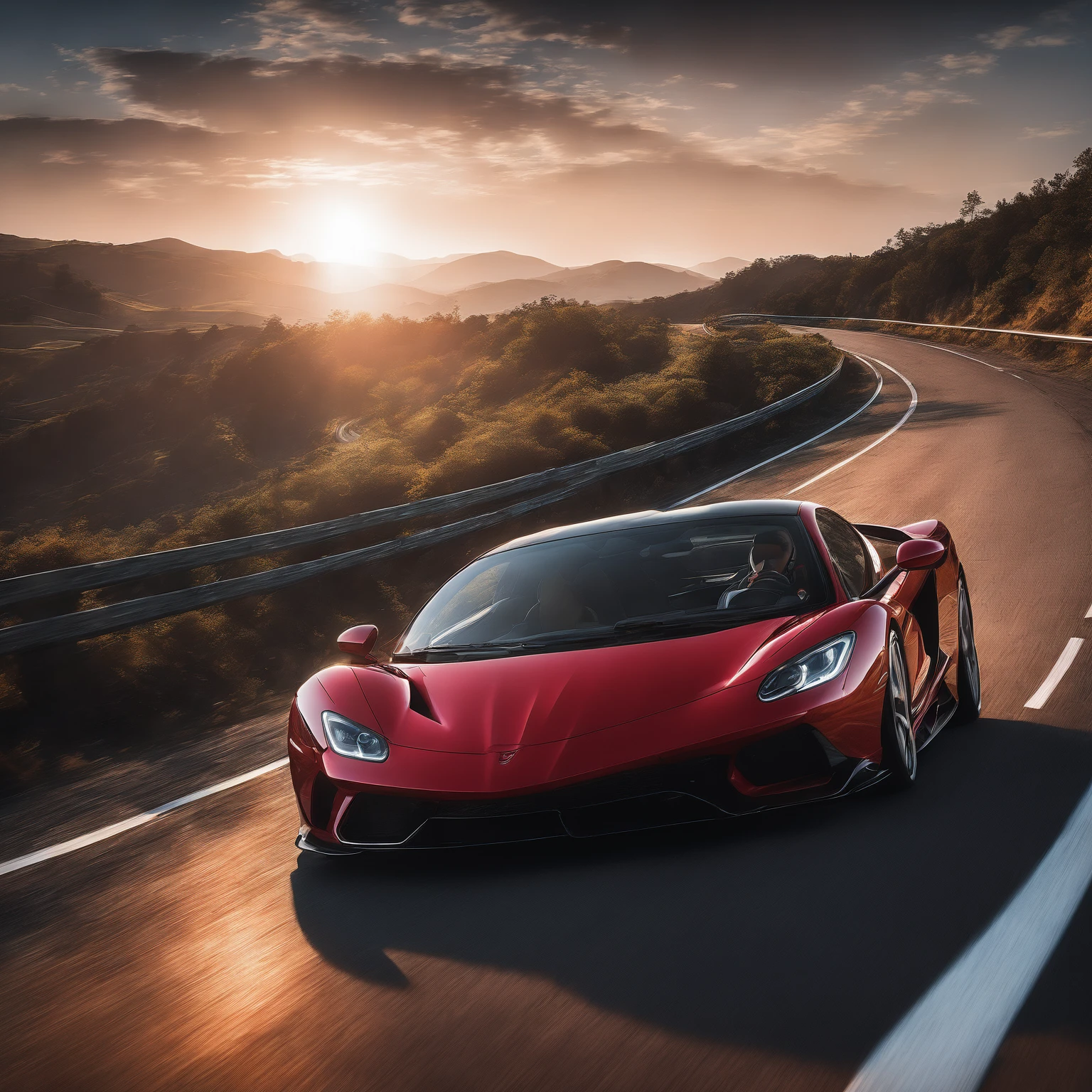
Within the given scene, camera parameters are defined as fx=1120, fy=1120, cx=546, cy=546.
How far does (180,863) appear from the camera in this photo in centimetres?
487

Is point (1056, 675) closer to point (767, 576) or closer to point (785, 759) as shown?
point (767, 576)

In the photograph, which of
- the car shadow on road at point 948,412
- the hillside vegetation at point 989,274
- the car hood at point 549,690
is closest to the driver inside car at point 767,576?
the car hood at point 549,690

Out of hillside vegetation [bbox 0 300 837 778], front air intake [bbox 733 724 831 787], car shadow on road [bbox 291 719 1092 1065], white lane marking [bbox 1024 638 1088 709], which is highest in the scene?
front air intake [bbox 733 724 831 787]

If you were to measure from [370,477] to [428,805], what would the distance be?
13.2m

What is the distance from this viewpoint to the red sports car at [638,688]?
12.7ft

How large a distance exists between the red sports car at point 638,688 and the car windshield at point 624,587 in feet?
0.04

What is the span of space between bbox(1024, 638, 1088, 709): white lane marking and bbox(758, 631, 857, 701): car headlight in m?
2.13

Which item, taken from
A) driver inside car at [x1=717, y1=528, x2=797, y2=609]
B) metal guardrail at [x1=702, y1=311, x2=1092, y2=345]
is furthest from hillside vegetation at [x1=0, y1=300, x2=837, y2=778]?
metal guardrail at [x1=702, y1=311, x2=1092, y2=345]

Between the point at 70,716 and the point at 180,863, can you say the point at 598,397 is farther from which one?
the point at 180,863

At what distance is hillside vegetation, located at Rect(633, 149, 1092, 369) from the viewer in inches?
1737

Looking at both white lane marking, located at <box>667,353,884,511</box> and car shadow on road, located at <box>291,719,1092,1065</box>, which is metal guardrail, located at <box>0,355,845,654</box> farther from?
car shadow on road, located at <box>291,719,1092,1065</box>

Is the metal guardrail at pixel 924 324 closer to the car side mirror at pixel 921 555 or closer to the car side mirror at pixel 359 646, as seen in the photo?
the car side mirror at pixel 921 555

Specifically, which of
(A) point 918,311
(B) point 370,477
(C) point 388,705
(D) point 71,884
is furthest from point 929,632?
(A) point 918,311

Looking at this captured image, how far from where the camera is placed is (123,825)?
5574 millimetres
